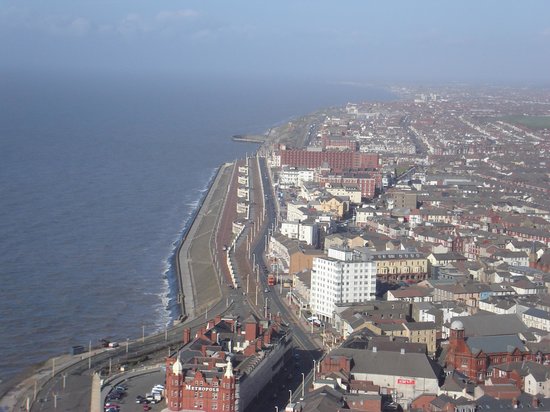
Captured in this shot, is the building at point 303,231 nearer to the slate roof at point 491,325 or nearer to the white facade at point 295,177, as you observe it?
the slate roof at point 491,325

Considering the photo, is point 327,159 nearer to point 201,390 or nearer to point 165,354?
point 165,354

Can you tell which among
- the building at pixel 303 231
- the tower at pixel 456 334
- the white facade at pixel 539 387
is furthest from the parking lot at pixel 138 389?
the building at pixel 303 231

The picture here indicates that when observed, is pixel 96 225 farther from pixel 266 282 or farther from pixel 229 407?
pixel 229 407

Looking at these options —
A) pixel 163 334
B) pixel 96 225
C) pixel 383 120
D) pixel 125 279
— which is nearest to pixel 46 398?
pixel 163 334

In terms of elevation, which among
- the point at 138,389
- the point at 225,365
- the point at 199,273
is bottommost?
the point at 199,273

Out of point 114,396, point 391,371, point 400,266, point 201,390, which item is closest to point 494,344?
point 391,371
